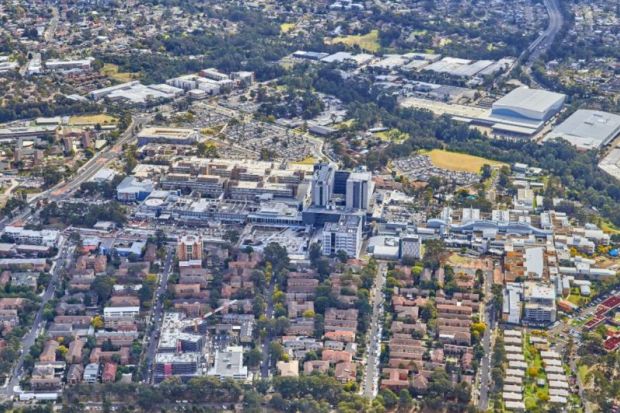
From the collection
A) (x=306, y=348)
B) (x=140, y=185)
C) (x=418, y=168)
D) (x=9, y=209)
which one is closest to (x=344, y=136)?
(x=418, y=168)

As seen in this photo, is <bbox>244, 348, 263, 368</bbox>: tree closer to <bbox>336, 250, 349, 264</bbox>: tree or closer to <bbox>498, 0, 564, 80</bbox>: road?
<bbox>336, 250, 349, 264</bbox>: tree

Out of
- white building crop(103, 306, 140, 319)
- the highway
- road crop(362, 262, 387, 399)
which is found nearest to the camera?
road crop(362, 262, 387, 399)

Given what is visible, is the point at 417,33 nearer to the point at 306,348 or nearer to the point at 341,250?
the point at 341,250

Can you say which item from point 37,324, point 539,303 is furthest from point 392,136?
point 37,324

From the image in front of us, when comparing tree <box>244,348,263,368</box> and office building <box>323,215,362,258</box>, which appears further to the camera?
office building <box>323,215,362,258</box>

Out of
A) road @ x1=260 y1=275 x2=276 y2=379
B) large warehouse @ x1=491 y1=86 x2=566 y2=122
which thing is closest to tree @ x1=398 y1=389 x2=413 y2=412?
road @ x1=260 y1=275 x2=276 y2=379

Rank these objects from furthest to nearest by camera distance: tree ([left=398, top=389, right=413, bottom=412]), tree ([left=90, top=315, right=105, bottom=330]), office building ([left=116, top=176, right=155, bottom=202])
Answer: office building ([left=116, top=176, right=155, bottom=202]), tree ([left=90, top=315, right=105, bottom=330]), tree ([left=398, top=389, right=413, bottom=412])

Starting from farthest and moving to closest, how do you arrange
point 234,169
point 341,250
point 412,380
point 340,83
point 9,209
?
point 340,83 → point 234,169 → point 9,209 → point 341,250 → point 412,380

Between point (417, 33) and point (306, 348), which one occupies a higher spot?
point (306, 348)
